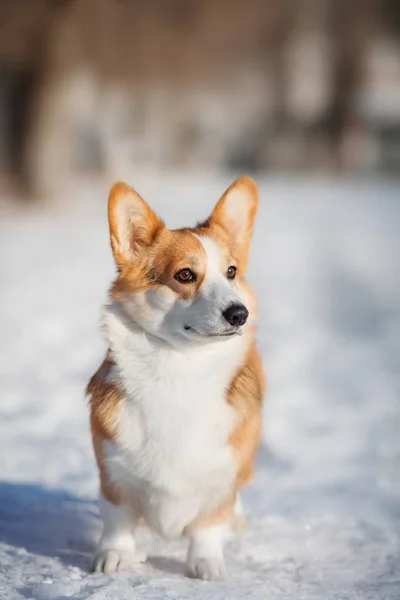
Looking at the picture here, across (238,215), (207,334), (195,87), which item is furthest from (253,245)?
(195,87)

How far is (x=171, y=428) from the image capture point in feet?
8.67

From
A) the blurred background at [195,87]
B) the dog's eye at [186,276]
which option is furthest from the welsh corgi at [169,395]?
the blurred background at [195,87]

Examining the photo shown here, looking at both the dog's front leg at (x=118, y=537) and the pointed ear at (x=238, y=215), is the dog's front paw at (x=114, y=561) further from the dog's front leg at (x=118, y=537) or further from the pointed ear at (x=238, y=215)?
the pointed ear at (x=238, y=215)

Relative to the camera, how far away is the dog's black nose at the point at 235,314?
8.18ft

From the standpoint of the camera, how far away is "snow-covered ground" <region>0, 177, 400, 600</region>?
276 cm

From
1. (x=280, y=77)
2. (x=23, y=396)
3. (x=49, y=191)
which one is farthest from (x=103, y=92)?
(x=23, y=396)

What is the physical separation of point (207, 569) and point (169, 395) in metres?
0.59

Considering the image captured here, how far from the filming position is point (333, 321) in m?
7.52

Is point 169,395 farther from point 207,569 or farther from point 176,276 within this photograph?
point 207,569

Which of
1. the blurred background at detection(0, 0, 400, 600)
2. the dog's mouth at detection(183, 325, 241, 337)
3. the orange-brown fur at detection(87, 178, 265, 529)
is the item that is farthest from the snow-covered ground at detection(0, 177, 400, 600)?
the dog's mouth at detection(183, 325, 241, 337)

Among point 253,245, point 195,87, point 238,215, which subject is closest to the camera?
point 238,215

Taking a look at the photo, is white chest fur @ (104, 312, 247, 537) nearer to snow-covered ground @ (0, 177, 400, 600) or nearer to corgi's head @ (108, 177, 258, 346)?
corgi's head @ (108, 177, 258, 346)

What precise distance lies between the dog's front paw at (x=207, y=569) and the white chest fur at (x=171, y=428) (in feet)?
0.45

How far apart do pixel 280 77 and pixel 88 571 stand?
28.3 meters
